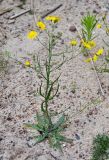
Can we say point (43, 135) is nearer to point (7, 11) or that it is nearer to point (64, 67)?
point (64, 67)

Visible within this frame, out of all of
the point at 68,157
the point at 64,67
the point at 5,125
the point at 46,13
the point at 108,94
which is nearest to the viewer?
the point at 68,157

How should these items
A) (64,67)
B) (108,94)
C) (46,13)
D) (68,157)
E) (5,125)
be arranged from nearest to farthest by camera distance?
1. (68,157)
2. (5,125)
3. (108,94)
4. (64,67)
5. (46,13)

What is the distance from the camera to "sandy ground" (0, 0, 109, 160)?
3.72 meters

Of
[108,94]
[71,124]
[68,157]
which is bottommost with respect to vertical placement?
[68,157]

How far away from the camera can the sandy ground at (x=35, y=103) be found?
12.2 ft

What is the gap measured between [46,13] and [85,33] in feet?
2.69

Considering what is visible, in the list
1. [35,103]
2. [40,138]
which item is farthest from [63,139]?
[35,103]

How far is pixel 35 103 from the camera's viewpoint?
4129 mm

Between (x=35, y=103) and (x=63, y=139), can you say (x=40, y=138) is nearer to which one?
(x=63, y=139)

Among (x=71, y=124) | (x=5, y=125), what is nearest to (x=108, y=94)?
(x=71, y=124)

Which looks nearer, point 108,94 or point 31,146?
point 31,146

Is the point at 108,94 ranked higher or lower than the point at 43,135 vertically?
higher

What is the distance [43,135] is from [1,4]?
2.33 metres

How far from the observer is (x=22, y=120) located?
13.0 feet
